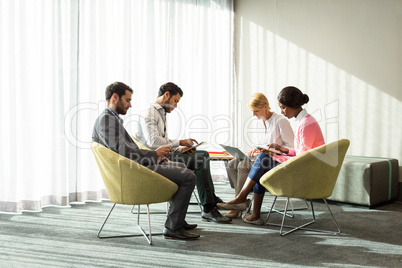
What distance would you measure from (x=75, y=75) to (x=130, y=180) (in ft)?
6.39

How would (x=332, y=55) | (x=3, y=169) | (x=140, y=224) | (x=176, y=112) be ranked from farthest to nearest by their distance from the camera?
(x=176, y=112) < (x=332, y=55) < (x=3, y=169) < (x=140, y=224)

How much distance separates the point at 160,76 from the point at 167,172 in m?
2.48

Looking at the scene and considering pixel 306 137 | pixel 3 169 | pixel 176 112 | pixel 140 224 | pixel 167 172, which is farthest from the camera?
pixel 176 112

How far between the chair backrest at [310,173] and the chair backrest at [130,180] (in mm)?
823

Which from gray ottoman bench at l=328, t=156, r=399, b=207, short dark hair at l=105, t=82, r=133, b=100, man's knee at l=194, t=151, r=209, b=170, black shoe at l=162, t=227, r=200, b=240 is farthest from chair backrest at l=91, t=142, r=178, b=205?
gray ottoman bench at l=328, t=156, r=399, b=207

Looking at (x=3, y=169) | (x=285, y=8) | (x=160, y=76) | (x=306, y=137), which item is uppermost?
(x=285, y=8)

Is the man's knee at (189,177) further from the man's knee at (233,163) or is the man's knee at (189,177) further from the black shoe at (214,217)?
the man's knee at (233,163)

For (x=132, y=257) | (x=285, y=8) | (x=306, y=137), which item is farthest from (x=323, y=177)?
(x=285, y=8)

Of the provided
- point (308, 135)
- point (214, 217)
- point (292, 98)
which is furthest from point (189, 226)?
point (292, 98)

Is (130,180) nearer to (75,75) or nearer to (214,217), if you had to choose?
(214,217)

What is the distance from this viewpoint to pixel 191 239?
333 centimetres

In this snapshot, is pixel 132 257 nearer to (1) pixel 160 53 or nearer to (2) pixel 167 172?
(2) pixel 167 172

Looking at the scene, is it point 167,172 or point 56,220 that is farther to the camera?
point 56,220

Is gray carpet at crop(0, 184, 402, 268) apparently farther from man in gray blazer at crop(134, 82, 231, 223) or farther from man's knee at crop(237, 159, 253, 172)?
man's knee at crop(237, 159, 253, 172)
